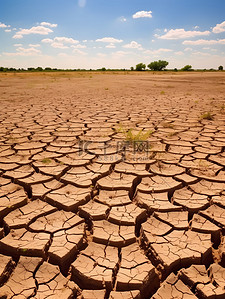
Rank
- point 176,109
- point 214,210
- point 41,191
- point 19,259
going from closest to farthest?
1. point 19,259
2. point 214,210
3. point 41,191
4. point 176,109

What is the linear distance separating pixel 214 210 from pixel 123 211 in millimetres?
636

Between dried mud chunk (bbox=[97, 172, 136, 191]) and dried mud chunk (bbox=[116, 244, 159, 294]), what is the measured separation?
67cm

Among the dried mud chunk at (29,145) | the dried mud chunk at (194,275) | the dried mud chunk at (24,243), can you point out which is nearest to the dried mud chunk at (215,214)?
the dried mud chunk at (194,275)

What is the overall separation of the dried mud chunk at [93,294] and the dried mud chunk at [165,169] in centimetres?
124

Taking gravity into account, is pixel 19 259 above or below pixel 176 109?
below

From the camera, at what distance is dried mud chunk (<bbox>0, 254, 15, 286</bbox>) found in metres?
1.16

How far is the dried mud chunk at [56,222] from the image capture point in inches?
58.0

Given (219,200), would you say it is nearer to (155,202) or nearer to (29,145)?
(155,202)

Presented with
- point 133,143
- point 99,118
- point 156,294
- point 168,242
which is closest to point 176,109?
point 99,118

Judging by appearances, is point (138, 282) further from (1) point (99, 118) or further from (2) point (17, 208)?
(1) point (99, 118)

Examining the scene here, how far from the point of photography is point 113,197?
1.80 m

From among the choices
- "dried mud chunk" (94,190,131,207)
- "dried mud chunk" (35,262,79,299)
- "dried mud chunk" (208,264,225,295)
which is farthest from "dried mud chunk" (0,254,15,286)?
"dried mud chunk" (208,264,225,295)

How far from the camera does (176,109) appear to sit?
520 cm

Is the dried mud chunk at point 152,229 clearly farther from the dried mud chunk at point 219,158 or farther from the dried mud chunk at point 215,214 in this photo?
the dried mud chunk at point 219,158
